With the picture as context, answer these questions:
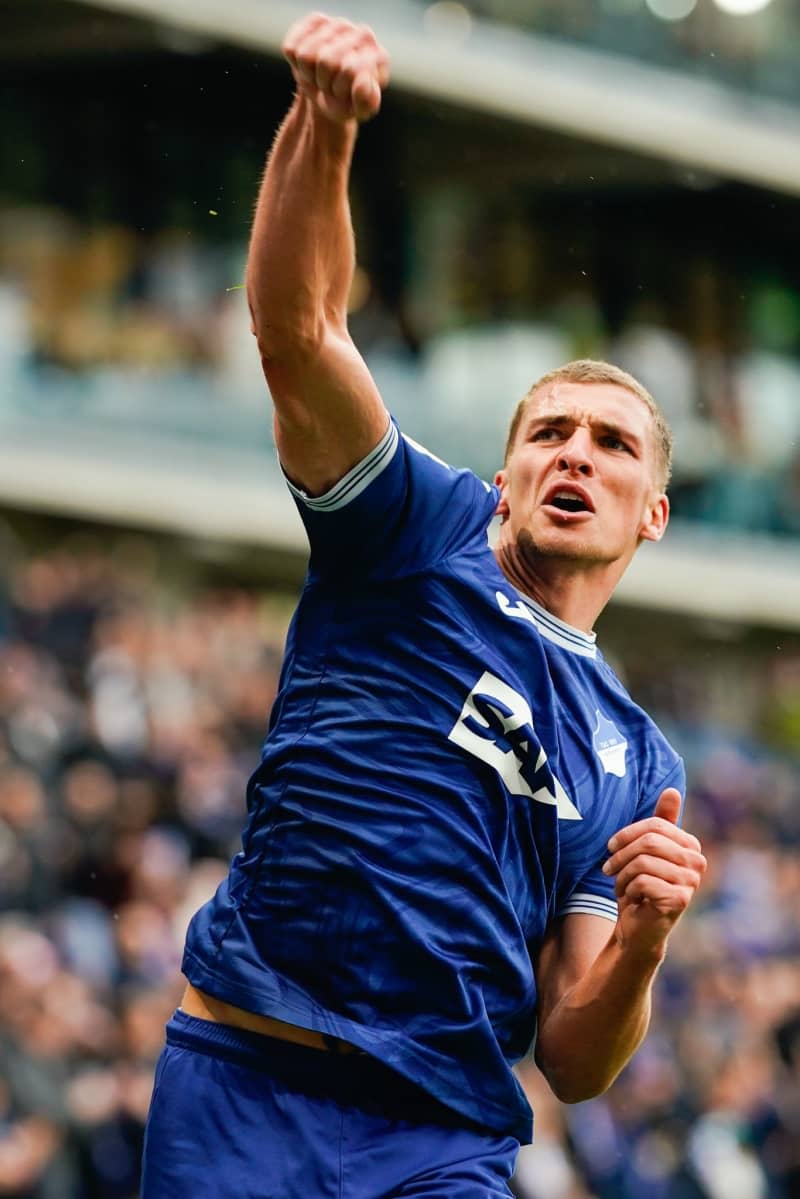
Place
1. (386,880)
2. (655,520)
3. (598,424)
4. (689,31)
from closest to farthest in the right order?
1. (386,880)
2. (598,424)
3. (655,520)
4. (689,31)

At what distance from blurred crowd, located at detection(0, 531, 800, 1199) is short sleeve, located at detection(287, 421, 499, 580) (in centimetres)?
481

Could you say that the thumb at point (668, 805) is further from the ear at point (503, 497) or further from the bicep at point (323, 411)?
the bicep at point (323, 411)

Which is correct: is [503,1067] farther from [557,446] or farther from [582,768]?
[557,446]

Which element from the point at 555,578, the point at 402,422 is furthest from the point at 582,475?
the point at 402,422

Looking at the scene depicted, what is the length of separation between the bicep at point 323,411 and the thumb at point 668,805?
2.56ft

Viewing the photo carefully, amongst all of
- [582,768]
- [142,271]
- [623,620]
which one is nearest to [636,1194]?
[582,768]

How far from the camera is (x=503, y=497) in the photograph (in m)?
3.63

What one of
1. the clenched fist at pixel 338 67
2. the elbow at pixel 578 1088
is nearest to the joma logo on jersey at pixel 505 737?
the elbow at pixel 578 1088

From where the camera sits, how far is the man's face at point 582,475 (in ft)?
11.3

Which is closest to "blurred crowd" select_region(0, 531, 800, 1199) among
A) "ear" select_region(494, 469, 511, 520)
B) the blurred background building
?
the blurred background building

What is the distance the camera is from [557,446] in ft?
11.6

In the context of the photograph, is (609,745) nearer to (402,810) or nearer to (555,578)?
(555,578)

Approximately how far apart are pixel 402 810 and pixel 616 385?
37.5 inches

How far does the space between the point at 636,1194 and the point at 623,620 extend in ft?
28.7
